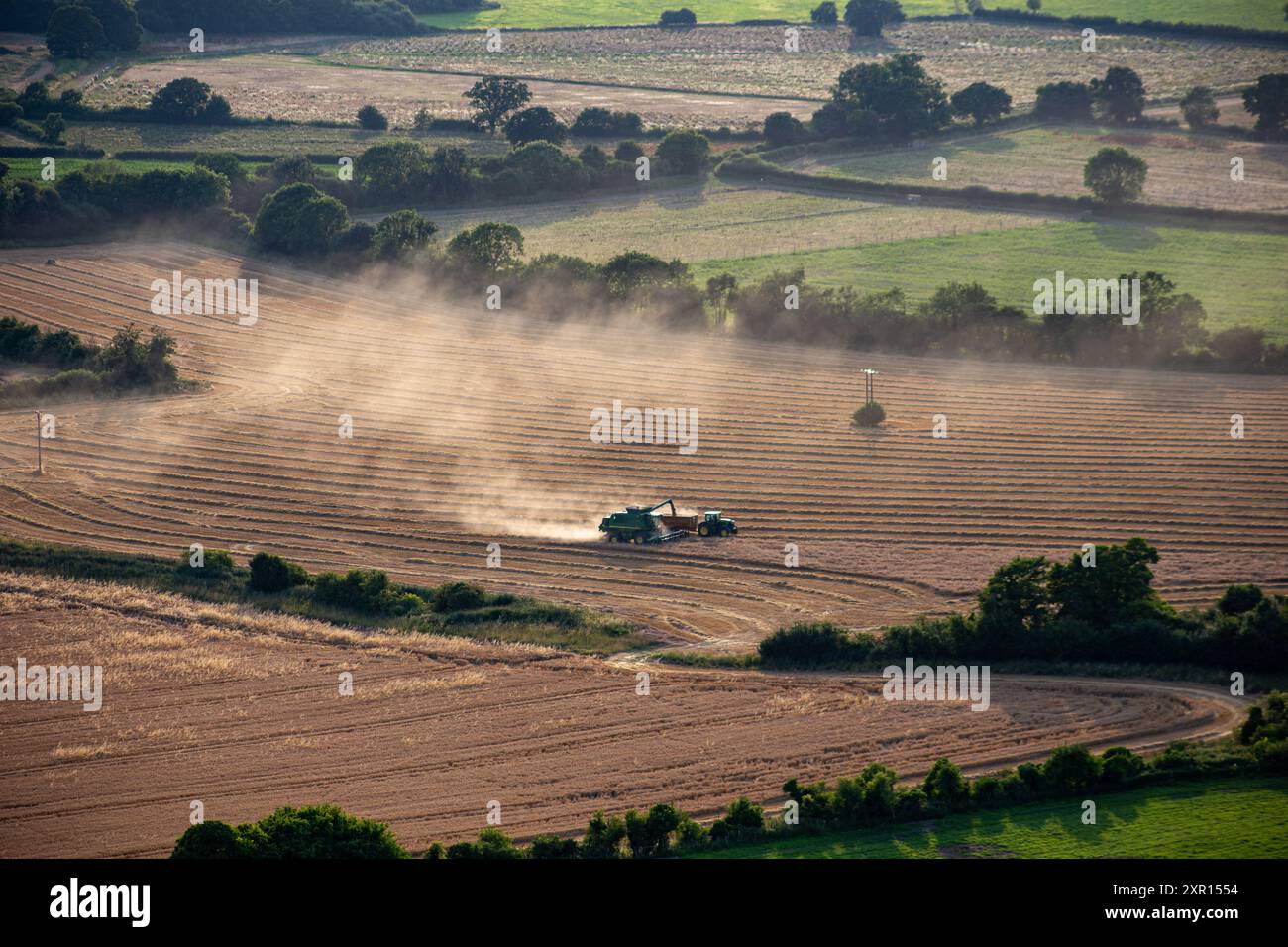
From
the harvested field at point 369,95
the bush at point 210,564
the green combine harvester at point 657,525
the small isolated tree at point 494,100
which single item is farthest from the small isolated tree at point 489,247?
the harvested field at point 369,95

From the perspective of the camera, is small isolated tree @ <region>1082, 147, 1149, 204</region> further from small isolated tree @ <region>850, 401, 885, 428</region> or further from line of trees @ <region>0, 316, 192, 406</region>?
line of trees @ <region>0, 316, 192, 406</region>

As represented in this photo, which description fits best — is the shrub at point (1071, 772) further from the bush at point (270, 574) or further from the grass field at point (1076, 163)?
the grass field at point (1076, 163)

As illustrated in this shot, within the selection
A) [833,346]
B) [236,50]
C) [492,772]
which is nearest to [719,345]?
[833,346]

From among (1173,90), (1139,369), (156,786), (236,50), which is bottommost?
(156,786)

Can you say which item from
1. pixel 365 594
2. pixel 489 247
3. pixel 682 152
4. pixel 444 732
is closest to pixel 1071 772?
pixel 444 732

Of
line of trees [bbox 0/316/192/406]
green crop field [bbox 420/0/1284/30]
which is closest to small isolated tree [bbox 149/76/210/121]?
line of trees [bbox 0/316/192/406]
